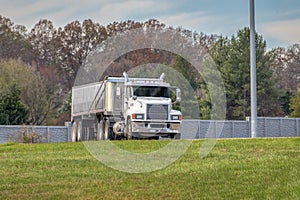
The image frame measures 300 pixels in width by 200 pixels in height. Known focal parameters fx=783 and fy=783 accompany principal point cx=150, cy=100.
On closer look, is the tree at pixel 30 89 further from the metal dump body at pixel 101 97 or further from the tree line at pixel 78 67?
the metal dump body at pixel 101 97

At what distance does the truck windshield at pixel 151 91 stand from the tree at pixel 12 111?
26979 mm

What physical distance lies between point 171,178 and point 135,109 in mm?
17366

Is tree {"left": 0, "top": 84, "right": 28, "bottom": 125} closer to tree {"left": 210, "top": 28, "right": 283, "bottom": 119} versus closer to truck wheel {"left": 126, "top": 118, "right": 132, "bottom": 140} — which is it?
tree {"left": 210, "top": 28, "right": 283, "bottom": 119}

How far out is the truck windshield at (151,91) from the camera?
115ft

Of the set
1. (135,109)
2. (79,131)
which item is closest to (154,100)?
(135,109)

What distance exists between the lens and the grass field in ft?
50.6

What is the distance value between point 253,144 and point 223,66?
150 ft

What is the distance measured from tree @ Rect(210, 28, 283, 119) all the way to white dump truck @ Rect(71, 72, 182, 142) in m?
34.0

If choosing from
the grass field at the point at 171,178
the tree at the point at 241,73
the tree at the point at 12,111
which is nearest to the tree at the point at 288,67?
the tree at the point at 241,73

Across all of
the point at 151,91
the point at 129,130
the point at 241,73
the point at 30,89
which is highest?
the point at 241,73

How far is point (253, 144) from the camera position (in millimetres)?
25297

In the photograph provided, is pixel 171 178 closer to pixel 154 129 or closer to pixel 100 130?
pixel 154 129

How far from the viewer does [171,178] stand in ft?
56.5

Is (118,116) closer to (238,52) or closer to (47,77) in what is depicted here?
(238,52)
